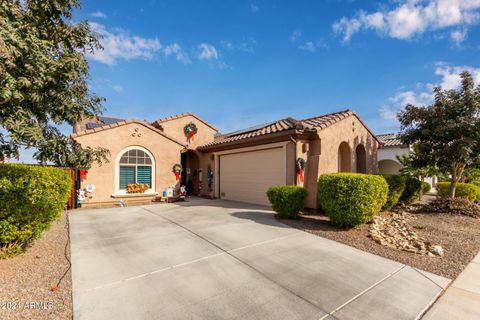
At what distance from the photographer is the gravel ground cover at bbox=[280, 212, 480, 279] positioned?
4.52 m

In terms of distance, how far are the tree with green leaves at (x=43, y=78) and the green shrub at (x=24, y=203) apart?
1.43 ft

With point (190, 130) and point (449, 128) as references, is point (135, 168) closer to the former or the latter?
point (190, 130)

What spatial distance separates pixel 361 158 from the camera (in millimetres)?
11922

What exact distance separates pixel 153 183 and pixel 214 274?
969 centimetres

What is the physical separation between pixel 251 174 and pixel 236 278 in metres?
7.98

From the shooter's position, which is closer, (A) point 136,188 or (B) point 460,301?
(B) point 460,301

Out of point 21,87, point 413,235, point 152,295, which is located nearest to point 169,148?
point 21,87

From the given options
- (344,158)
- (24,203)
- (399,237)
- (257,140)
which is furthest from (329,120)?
(24,203)

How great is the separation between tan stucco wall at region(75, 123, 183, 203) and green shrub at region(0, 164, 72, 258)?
266 inches

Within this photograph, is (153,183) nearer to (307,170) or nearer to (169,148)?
(169,148)

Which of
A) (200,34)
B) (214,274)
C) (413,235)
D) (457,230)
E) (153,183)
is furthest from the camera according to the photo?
(153,183)

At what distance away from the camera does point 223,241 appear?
218 inches

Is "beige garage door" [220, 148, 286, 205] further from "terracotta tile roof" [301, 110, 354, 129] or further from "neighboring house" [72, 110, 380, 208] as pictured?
"terracotta tile roof" [301, 110, 354, 129]

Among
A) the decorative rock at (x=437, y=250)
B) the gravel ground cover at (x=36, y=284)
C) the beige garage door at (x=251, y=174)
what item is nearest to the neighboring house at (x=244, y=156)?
the beige garage door at (x=251, y=174)
